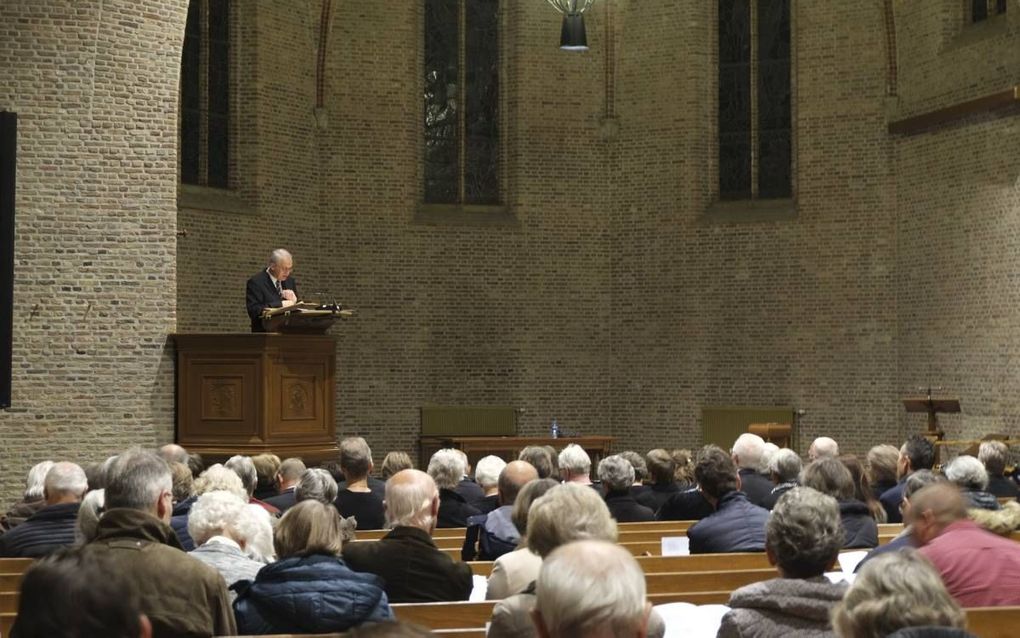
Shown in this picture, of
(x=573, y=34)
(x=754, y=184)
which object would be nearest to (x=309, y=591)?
(x=573, y=34)

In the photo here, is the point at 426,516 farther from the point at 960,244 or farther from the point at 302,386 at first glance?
the point at 960,244

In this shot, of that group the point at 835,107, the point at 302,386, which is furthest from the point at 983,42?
the point at 302,386

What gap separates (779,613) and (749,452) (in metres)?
5.33

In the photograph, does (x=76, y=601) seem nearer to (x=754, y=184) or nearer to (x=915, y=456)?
(x=915, y=456)

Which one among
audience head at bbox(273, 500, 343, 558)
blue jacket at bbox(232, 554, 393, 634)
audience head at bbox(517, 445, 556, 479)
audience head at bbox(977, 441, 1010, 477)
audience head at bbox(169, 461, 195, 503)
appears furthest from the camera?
audience head at bbox(977, 441, 1010, 477)

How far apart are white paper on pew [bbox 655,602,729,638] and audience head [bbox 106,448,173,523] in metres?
1.90

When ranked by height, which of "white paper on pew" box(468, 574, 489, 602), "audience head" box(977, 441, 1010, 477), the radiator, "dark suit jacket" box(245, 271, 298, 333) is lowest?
the radiator

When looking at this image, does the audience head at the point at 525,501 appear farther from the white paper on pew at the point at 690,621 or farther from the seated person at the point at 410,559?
the white paper on pew at the point at 690,621

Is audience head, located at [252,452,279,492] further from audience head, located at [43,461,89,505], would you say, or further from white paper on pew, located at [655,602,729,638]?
white paper on pew, located at [655,602,729,638]

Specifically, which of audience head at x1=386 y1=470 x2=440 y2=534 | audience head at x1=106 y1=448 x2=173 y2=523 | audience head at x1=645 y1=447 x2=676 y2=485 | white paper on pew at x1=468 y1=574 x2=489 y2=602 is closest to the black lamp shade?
audience head at x1=645 y1=447 x2=676 y2=485

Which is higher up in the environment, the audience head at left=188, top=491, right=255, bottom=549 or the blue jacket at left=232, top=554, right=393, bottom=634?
the audience head at left=188, top=491, right=255, bottom=549

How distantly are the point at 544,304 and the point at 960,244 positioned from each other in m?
6.17

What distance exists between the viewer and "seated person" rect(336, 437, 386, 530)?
859cm

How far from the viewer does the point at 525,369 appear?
21.5 metres
